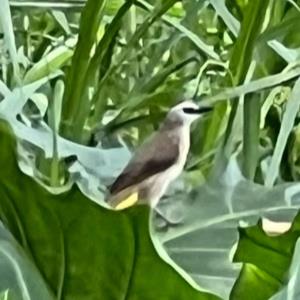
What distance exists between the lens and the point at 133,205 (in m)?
0.81

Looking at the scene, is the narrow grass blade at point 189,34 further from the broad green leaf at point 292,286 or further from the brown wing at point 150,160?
the broad green leaf at point 292,286

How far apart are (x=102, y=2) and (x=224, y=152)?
0.17 metres

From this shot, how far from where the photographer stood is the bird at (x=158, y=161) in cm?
80

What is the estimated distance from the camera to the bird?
799 millimetres

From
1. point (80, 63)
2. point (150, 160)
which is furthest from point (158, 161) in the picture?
point (80, 63)

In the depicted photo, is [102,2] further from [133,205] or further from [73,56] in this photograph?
[133,205]

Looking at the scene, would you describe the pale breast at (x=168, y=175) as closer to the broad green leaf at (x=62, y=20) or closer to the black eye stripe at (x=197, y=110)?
the black eye stripe at (x=197, y=110)

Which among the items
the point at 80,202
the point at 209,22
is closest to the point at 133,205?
the point at 80,202

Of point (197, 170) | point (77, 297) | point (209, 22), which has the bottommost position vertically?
point (77, 297)

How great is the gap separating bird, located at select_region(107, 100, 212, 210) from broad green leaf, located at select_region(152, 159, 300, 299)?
0.02m

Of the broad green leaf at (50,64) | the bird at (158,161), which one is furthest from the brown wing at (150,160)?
the broad green leaf at (50,64)

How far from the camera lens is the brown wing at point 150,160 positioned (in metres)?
0.80

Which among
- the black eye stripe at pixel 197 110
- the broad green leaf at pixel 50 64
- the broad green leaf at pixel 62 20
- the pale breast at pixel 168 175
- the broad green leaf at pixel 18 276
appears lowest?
the broad green leaf at pixel 18 276

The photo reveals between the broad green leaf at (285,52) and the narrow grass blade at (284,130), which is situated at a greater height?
the broad green leaf at (285,52)
